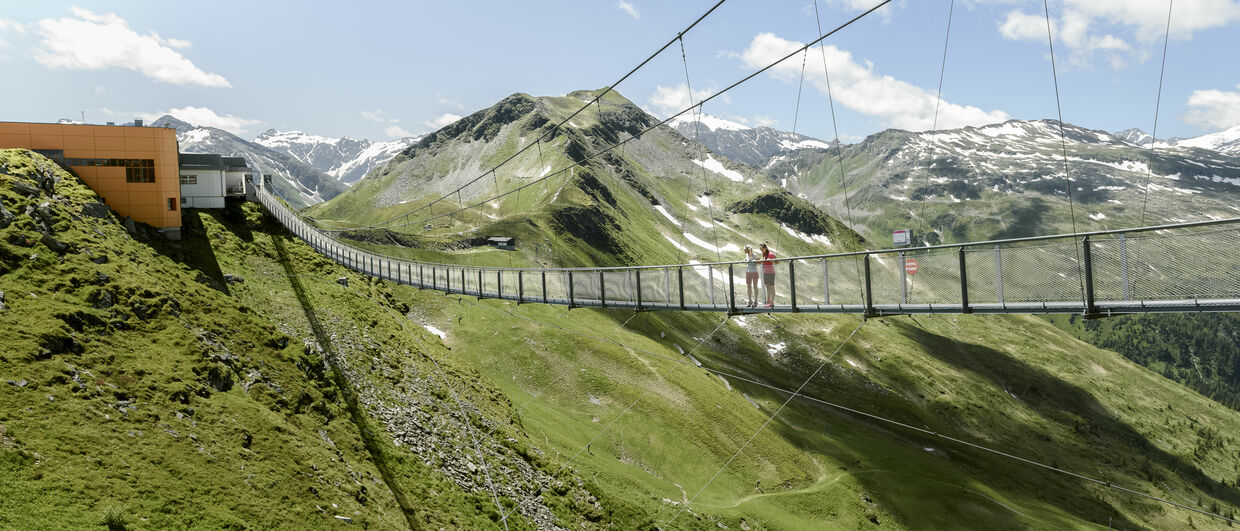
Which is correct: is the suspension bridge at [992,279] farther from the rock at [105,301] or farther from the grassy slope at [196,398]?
the rock at [105,301]

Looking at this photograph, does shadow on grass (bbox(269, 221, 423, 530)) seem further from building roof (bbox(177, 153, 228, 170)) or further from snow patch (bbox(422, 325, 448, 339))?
snow patch (bbox(422, 325, 448, 339))

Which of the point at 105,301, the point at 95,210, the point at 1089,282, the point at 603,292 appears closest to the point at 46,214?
the point at 95,210

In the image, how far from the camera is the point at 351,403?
3406cm

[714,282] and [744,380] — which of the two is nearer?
[714,282]

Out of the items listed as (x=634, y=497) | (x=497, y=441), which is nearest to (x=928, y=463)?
(x=634, y=497)

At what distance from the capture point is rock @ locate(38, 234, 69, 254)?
27.7m

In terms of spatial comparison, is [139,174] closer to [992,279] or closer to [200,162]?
[200,162]

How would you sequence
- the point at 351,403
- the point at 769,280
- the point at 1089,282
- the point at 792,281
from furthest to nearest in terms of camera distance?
1. the point at 351,403
2. the point at 769,280
3. the point at 792,281
4. the point at 1089,282

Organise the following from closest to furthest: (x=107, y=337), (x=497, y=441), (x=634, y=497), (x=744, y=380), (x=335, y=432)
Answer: (x=107, y=337)
(x=335, y=432)
(x=497, y=441)
(x=634, y=497)
(x=744, y=380)

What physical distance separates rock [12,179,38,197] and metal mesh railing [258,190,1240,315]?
2849cm

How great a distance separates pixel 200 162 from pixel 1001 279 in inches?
2122

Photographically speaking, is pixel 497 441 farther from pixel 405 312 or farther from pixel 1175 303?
pixel 1175 303

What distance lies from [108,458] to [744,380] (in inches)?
2986

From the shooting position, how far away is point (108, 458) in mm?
19859
